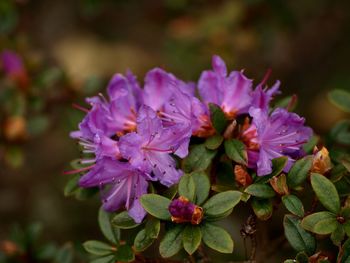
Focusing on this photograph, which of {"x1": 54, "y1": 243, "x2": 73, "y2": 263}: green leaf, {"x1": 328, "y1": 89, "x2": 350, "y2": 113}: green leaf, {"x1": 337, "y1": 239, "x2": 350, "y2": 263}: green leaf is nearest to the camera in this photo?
{"x1": 337, "y1": 239, "x2": 350, "y2": 263}: green leaf

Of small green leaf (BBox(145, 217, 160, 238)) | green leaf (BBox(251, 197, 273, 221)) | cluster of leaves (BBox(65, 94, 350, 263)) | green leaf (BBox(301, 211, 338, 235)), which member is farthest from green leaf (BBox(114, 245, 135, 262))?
green leaf (BBox(301, 211, 338, 235))

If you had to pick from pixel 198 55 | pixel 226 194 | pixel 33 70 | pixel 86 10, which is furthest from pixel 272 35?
pixel 226 194

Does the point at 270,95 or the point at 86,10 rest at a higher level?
the point at 270,95

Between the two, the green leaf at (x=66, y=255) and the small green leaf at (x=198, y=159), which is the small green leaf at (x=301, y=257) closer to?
the small green leaf at (x=198, y=159)

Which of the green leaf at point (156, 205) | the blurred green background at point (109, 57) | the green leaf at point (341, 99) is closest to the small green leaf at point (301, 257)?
the green leaf at point (156, 205)

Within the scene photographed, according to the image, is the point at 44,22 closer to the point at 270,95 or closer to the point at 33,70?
the point at 33,70

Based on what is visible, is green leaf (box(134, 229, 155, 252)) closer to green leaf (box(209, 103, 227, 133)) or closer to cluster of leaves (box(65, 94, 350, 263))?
cluster of leaves (box(65, 94, 350, 263))

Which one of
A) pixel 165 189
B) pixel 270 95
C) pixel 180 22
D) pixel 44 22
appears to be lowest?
pixel 44 22
